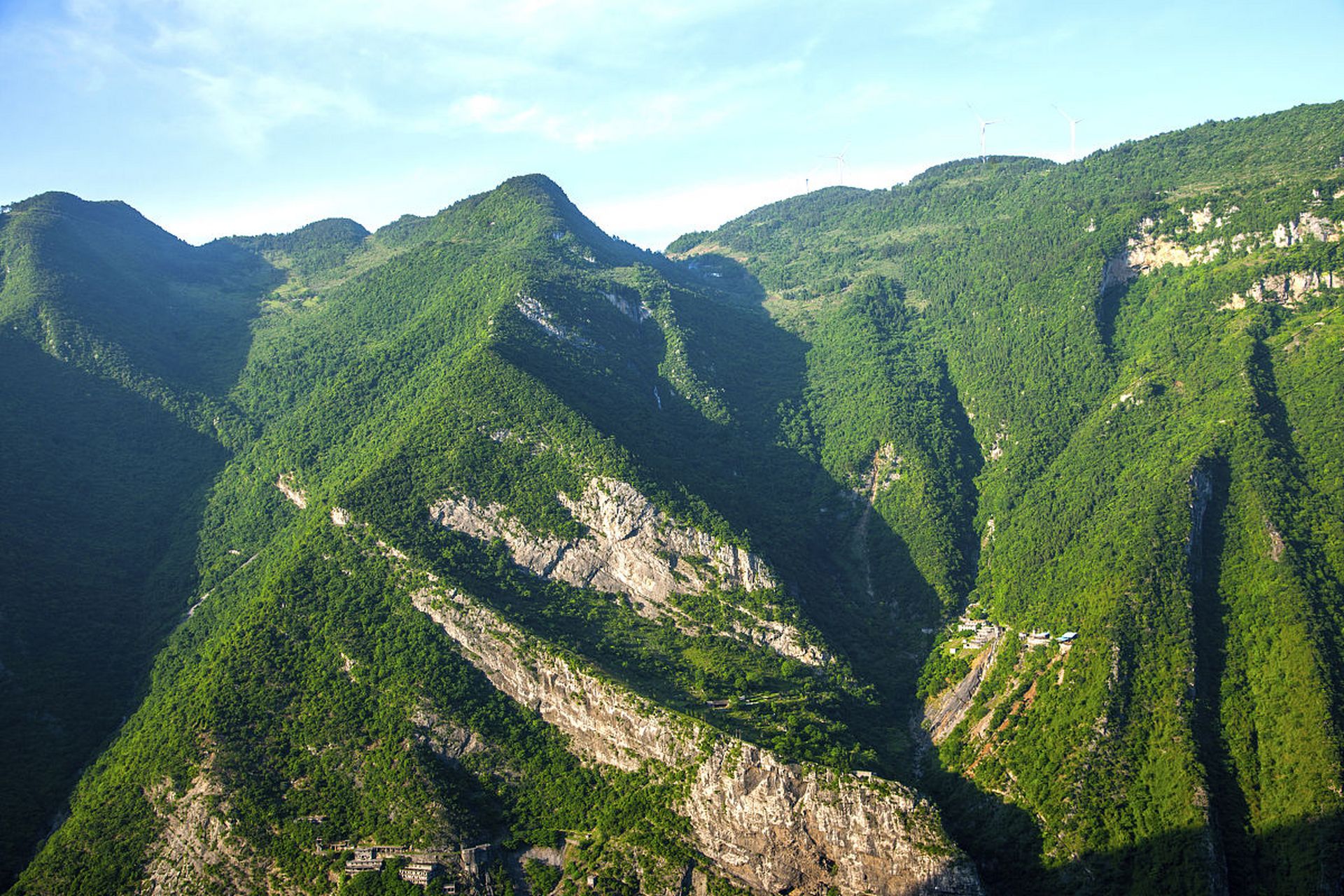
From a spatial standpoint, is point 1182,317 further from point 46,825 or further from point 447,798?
point 46,825

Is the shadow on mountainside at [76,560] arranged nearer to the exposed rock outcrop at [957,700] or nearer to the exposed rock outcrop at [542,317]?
the exposed rock outcrop at [542,317]

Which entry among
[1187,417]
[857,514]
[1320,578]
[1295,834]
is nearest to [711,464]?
[857,514]

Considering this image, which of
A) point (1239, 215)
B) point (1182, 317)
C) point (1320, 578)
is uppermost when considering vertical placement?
point (1239, 215)

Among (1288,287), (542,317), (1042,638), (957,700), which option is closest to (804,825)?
(957,700)

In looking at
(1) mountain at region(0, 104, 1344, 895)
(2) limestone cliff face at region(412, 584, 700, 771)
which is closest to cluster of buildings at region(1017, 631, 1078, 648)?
(1) mountain at region(0, 104, 1344, 895)

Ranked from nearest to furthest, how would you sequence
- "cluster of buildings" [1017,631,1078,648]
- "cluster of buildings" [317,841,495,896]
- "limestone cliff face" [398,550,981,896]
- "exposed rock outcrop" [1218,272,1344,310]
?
1. "limestone cliff face" [398,550,981,896]
2. "cluster of buildings" [317,841,495,896]
3. "cluster of buildings" [1017,631,1078,648]
4. "exposed rock outcrop" [1218,272,1344,310]

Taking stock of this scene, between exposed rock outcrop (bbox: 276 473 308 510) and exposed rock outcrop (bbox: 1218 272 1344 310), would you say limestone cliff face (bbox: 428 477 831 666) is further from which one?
exposed rock outcrop (bbox: 1218 272 1344 310)

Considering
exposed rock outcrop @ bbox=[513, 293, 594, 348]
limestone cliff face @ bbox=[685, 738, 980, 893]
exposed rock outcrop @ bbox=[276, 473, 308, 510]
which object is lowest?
limestone cliff face @ bbox=[685, 738, 980, 893]

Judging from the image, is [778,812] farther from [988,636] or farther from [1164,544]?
[1164,544]
